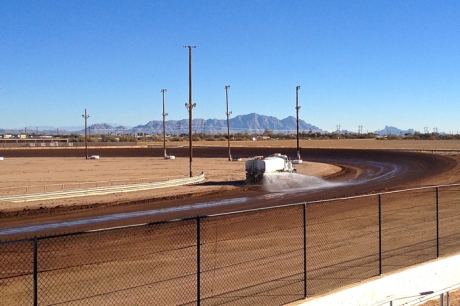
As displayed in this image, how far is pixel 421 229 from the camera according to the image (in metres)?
18.5

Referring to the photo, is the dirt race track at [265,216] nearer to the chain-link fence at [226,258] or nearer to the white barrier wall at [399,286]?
the chain-link fence at [226,258]

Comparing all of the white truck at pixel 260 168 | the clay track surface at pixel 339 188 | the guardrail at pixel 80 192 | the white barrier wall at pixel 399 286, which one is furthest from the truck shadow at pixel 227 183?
the white barrier wall at pixel 399 286

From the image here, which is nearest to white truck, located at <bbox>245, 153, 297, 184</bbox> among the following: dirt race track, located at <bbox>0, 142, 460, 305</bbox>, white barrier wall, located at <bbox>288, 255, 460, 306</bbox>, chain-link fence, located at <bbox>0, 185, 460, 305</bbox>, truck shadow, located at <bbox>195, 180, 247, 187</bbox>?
truck shadow, located at <bbox>195, 180, 247, 187</bbox>

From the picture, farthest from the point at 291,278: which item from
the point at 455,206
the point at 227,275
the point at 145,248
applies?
the point at 455,206

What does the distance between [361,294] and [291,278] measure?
2318mm

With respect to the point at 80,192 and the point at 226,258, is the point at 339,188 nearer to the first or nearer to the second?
the point at 80,192

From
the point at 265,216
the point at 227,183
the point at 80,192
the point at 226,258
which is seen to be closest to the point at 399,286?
the point at 226,258

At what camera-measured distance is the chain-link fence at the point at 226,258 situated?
11.1 m

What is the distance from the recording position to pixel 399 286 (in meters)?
11.2

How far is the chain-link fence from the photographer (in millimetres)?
11055

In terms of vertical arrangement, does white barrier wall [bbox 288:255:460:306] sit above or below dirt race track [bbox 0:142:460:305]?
above

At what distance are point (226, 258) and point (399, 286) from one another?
15.9 ft

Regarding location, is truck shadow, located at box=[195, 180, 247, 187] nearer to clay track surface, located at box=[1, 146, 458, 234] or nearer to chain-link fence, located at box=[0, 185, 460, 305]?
clay track surface, located at box=[1, 146, 458, 234]

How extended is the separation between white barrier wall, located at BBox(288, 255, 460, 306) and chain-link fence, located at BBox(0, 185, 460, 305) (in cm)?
61
